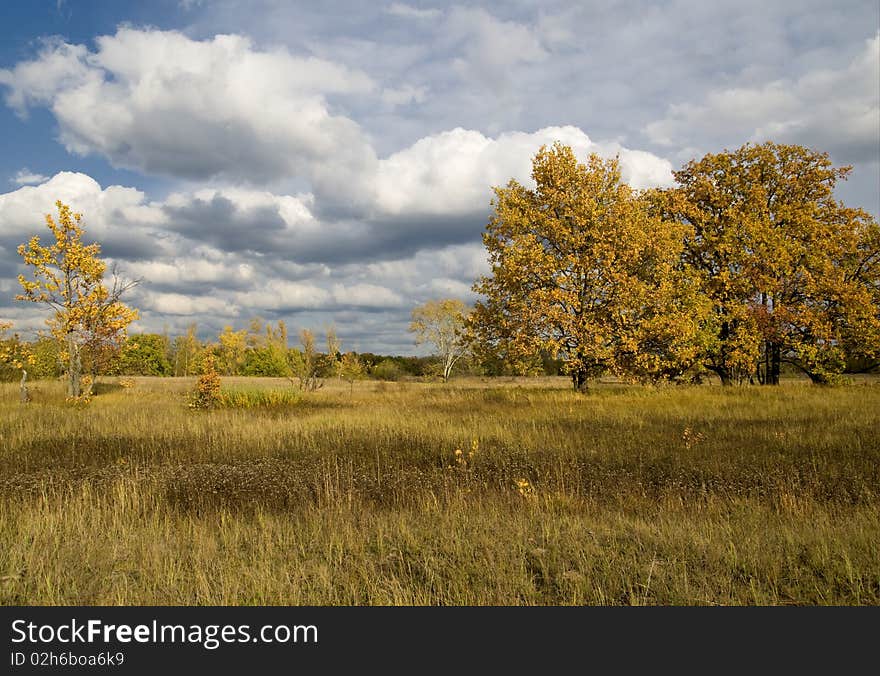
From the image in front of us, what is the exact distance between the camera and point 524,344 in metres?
20.8

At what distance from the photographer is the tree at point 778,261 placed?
23297mm

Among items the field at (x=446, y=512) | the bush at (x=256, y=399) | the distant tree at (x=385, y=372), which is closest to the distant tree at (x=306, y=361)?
the bush at (x=256, y=399)

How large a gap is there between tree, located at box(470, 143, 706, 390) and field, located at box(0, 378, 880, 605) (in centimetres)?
679

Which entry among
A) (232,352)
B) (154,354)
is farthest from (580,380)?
(154,354)

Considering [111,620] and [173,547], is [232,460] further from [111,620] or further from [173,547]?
[111,620]

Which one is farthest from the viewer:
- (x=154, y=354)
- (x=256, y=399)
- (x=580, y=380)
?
(x=154, y=354)

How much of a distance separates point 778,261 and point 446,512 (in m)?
23.4

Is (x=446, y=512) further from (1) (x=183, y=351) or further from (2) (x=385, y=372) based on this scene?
(1) (x=183, y=351)

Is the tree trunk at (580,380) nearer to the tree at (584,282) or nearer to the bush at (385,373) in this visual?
the tree at (584,282)

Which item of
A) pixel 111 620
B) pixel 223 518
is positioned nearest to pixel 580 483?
pixel 223 518

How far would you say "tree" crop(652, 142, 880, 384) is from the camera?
23.3m

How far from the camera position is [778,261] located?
23.3 m

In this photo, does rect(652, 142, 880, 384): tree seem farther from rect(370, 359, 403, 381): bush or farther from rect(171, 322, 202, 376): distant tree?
rect(171, 322, 202, 376): distant tree

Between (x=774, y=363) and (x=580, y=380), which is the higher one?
(x=774, y=363)
